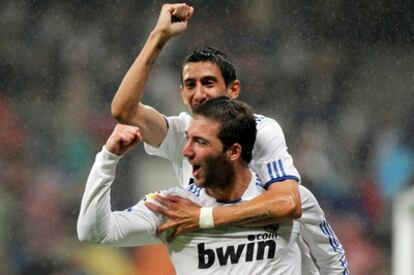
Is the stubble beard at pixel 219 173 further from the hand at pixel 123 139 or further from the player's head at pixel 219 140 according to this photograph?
the hand at pixel 123 139

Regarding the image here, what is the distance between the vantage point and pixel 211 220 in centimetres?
218

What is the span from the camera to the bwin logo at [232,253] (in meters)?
2.18

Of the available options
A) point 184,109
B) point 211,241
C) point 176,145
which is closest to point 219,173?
point 211,241

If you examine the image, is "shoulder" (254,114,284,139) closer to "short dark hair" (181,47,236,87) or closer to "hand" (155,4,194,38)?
"short dark hair" (181,47,236,87)

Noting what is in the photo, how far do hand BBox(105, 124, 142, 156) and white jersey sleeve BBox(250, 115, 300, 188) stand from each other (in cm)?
44

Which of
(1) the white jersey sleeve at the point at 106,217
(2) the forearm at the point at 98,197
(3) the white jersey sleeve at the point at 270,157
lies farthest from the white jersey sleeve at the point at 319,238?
(2) the forearm at the point at 98,197

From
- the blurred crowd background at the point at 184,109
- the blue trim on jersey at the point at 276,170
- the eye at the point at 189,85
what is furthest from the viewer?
the blurred crowd background at the point at 184,109

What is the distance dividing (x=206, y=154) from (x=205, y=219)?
6.2 inches

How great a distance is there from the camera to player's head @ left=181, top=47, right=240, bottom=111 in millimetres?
2529

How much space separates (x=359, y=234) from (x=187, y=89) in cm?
184

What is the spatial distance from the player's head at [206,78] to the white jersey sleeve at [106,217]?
1.42ft

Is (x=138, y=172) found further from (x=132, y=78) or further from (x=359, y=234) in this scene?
(x=132, y=78)

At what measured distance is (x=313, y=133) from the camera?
4266 millimetres

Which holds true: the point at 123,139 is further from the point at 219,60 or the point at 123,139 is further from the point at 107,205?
the point at 219,60
